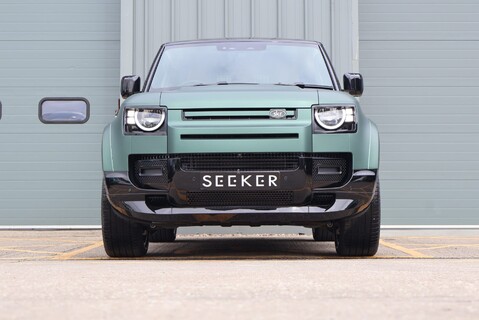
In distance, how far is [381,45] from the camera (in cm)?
1238

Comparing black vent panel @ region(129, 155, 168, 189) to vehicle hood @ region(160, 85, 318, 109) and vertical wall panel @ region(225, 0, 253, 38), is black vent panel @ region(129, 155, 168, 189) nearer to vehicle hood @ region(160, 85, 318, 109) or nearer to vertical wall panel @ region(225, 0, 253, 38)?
vehicle hood @ region(160, 85, 318, 109)

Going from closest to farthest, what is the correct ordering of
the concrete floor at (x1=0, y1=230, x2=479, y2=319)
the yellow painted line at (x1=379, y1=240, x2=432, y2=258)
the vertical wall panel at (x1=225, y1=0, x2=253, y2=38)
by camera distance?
the concrete floor at (x1=0, y1=230, x2=479, y2=319)
the yellow painted line at (x1=379, y1=240, x2=432, y2=258)
the vertical wall panel at (x1=225, y1=0, x2=253, y2=38)

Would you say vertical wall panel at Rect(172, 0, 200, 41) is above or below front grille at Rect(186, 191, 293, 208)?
above

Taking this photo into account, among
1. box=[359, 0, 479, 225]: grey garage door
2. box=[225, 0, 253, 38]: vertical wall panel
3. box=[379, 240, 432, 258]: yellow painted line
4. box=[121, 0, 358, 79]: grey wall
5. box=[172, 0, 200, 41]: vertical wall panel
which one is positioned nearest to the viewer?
box=[379, 240, 432, 258]: yellow painted line

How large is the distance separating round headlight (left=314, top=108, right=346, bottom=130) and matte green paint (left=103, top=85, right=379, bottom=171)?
47 millimetres

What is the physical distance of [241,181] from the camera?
5.76 meters

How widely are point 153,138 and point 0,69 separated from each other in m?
7.02

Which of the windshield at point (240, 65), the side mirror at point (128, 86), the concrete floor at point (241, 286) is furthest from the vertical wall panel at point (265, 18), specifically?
the concrete floor at point (241, 286)

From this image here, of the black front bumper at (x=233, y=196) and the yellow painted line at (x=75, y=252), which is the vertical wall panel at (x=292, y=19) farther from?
the black front bumper at (x=233, y=196)

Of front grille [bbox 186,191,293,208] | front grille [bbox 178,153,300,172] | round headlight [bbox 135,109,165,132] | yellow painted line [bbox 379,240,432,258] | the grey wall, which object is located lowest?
yellow painted line [bbox 379,240,432,258]

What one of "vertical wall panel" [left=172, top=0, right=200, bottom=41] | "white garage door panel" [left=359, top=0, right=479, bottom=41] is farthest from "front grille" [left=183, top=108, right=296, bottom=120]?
"white garage door panel" [left=359, top=0, right=479, bottom=41]

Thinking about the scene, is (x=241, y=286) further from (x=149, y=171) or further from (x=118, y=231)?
(x=118, y=231)

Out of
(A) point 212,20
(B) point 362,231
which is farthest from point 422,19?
(B) point 362,231

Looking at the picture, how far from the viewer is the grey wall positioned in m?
10.7
